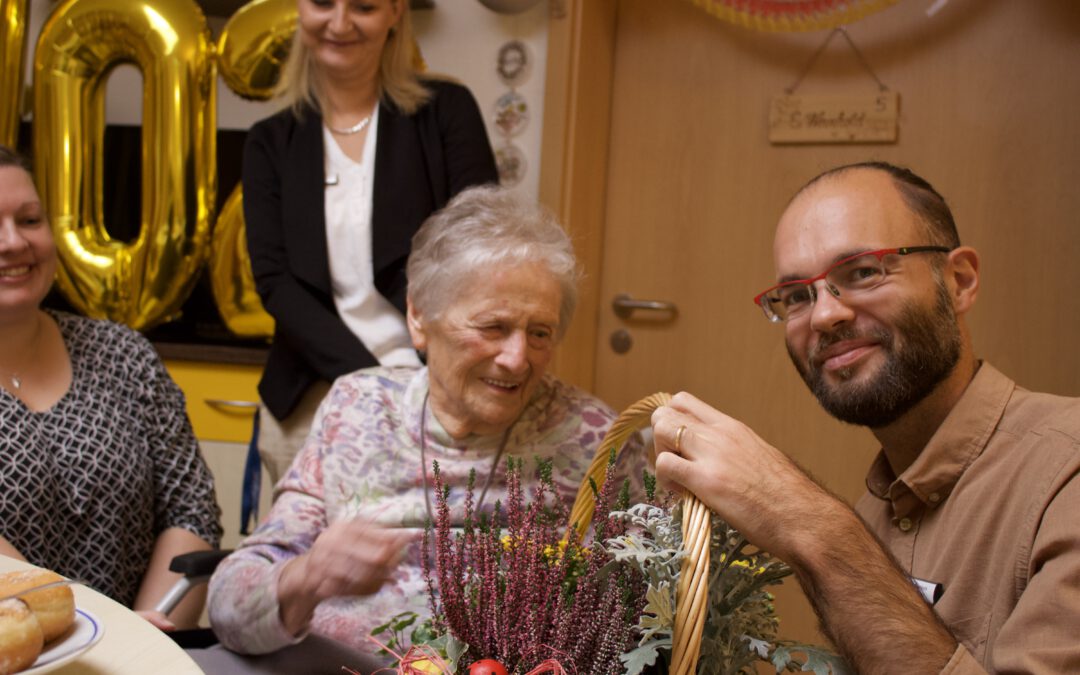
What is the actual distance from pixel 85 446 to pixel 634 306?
5.39ft

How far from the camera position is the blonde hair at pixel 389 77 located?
215cm

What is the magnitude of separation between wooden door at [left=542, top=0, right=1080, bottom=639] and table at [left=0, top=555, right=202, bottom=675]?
182cm

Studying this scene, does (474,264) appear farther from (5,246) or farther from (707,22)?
(707,22)

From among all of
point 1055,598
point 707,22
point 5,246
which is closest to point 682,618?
point 1055,598

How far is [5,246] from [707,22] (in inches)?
76.7

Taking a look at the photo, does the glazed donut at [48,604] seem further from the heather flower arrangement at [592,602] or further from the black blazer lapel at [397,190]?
the black blazer lapel at [397,190]

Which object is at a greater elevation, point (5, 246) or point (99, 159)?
point (99, 159)

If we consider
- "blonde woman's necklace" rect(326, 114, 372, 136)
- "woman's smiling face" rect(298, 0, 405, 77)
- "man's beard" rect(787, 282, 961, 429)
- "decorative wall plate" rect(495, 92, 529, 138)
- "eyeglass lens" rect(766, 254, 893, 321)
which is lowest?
"man's beard" rect(787, 282, 961, 429)

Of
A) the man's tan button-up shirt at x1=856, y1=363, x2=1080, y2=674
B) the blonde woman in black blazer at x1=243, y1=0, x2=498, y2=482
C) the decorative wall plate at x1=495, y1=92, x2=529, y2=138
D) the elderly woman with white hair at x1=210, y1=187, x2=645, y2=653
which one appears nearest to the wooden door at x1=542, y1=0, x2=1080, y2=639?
the decorative wall plate at x1=495, y1=92, x2=529, y2=138

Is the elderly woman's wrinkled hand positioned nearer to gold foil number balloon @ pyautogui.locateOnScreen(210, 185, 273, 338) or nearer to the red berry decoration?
the red berry decoration

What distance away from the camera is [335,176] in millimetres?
2164

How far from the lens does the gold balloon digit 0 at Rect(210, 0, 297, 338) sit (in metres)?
2.55

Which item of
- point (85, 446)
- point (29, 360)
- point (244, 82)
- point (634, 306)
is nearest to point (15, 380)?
point (29, 360)

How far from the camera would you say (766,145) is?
2.85 meters
